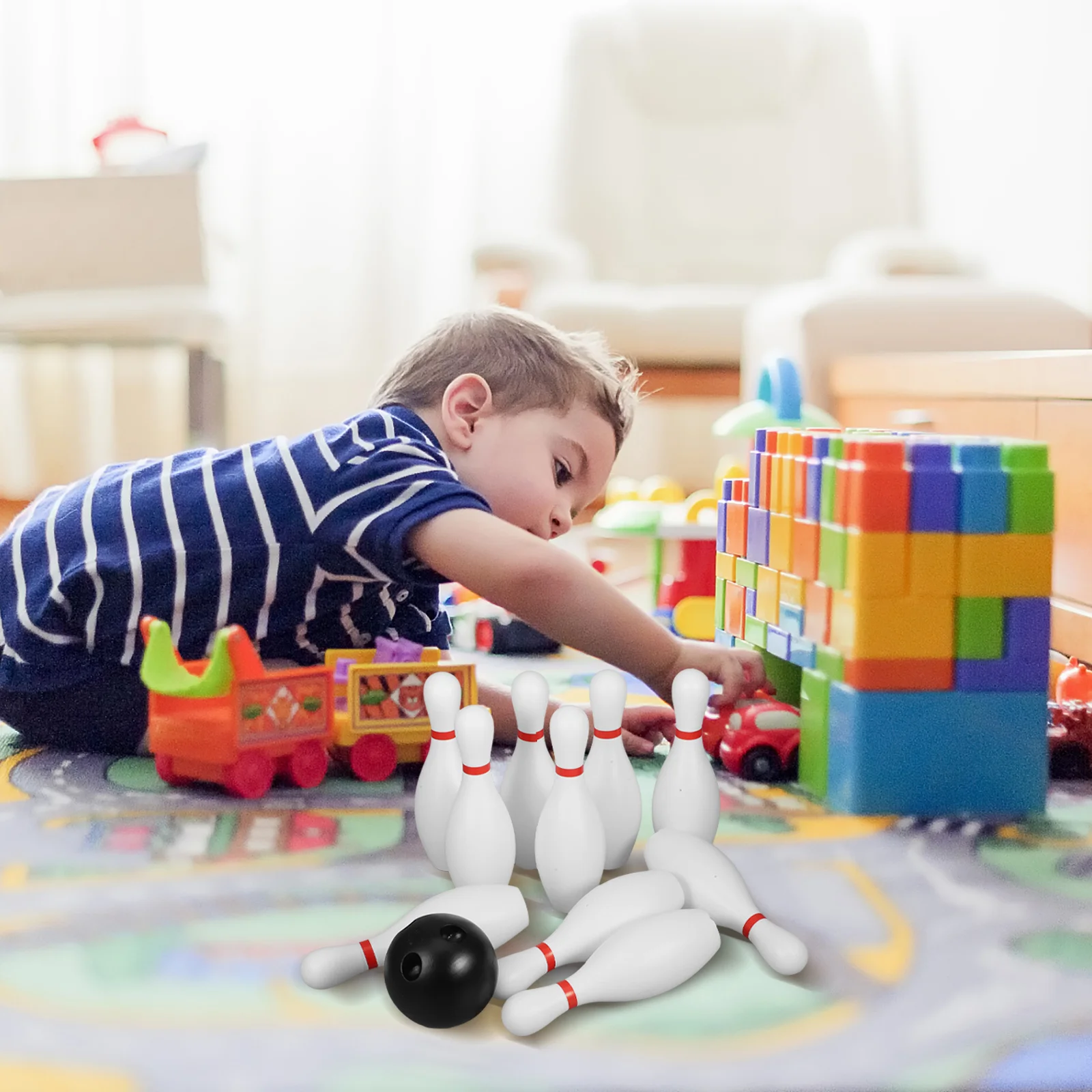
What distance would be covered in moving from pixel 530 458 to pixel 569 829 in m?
0.42

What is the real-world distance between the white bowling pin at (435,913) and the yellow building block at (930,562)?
0.34 meters

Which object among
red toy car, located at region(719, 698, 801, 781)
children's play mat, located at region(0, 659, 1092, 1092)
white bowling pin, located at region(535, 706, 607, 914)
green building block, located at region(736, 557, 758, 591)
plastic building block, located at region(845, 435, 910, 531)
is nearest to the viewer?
children's play mat, located at region(0, 659, 1092, 1092)

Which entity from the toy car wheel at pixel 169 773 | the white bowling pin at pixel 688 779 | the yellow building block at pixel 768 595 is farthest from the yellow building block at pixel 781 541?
the toy car wheel at pixel 169 773

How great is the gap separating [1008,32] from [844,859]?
263cm

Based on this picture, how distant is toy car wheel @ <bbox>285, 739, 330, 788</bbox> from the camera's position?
2.94 ft

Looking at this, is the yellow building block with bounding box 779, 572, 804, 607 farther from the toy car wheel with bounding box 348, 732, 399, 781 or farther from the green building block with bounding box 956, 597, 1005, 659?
the toy car wheel with bounding box 348, 732, 399, 781

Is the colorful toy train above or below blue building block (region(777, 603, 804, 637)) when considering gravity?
below

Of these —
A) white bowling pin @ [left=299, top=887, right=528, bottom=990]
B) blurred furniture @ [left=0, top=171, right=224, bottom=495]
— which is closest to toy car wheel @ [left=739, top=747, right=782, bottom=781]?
white bowling pin @ [left=299, top=887, right=528, bottom=990]

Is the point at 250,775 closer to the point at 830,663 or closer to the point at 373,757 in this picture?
the point at 373,757

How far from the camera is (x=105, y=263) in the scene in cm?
216

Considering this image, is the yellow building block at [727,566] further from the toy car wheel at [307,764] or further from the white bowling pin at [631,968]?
the white bowling pin at [631,968]

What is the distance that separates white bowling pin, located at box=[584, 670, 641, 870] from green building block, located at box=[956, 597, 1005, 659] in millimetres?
237

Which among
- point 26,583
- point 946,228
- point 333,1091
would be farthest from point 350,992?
point 946,228

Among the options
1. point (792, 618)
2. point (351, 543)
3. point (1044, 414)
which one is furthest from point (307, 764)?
point (1044, 414)
